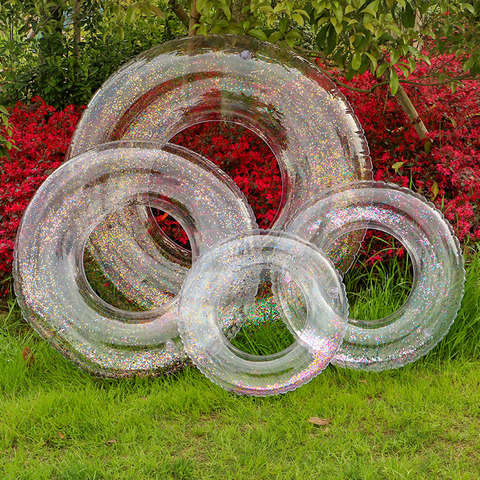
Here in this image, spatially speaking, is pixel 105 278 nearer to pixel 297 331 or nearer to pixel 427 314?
pixel 297 331

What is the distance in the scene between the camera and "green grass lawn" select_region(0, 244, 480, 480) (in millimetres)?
2699

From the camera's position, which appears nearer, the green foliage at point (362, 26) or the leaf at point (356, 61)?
the green foliage at point (362, 26)

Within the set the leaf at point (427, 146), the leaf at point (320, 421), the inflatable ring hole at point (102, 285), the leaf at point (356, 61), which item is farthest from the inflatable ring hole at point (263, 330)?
the leaf at point (427, 146)

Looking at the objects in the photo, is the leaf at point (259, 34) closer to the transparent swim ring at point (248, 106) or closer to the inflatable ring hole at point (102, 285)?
the transparent swim ring at point (248, 106)

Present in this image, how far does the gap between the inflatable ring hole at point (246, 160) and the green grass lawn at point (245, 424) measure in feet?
3.12

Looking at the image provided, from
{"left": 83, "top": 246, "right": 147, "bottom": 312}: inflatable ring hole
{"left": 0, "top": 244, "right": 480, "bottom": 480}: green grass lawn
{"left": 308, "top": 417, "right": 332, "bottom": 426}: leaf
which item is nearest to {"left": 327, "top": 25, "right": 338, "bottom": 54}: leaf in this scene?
{"left": 0, "top": 244, "right": 480, "bottom": 480}: green grass lawn

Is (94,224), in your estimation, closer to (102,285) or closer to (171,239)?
(102,285)

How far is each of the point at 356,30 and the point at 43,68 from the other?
3.13 meters

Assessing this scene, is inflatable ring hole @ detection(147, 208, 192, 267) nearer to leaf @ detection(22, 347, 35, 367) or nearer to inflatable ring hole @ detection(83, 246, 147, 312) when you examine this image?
inflatable ring hole @ detection(83, 246, 147, 312)

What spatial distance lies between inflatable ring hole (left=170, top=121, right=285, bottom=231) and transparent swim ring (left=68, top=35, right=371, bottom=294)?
9.4 inches

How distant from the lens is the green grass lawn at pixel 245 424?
2699 mm

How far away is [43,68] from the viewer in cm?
572

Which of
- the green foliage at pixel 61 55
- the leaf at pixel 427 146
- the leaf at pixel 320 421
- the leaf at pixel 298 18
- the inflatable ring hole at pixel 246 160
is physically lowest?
the leaf at pixel 320 421

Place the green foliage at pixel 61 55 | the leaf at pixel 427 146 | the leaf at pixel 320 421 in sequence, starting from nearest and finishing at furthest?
the leaf at pixel 320 421
the leaf at pixel 427 146
the green foliage at pixel 61 55
